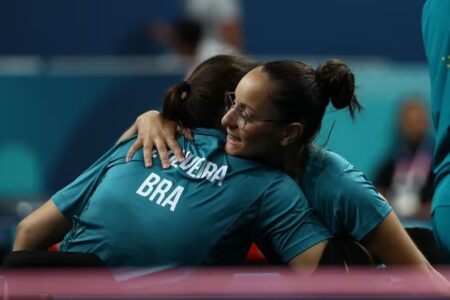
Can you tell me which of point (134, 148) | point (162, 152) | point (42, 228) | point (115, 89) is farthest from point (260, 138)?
point (115, 89)

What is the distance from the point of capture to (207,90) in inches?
111

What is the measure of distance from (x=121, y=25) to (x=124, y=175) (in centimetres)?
Answer: 505

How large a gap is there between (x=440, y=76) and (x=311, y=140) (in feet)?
1.34

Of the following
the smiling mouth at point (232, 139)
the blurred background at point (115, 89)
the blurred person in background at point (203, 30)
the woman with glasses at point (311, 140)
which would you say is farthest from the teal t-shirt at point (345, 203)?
the blurred person in background at point (203, 30)

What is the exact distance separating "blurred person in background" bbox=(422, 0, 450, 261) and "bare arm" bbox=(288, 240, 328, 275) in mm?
A: 390

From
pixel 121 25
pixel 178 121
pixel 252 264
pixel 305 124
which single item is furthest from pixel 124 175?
pixel 121 25

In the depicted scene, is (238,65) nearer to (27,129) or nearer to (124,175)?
(124,175)

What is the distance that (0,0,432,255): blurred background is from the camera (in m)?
6.17

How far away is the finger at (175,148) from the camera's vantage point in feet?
8.99

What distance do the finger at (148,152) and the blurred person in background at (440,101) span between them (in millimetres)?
772

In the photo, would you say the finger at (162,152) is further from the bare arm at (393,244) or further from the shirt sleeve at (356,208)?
the bare arm at (393,244)

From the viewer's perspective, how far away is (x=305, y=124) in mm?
2664

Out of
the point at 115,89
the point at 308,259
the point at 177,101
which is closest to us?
the point at 308,259

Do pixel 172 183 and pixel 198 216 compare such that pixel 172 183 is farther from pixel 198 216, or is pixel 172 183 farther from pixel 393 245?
pixel 393 245
